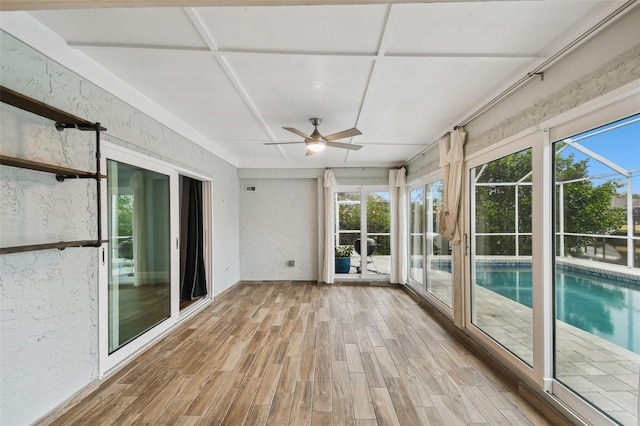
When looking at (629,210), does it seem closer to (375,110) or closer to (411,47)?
(411,47)

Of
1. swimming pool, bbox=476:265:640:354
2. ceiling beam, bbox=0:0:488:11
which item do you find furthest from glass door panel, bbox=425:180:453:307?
ceiling beam, bbox=0:0:488:11

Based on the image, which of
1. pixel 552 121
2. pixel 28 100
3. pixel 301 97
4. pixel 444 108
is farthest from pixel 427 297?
pixel 28 100

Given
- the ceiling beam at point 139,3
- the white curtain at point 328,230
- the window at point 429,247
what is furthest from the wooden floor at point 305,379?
the ceiling beam at point 139,3

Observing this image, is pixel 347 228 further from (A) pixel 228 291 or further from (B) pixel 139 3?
(B) pixel 139 3

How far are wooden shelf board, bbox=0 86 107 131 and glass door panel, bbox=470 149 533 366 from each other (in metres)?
3.34

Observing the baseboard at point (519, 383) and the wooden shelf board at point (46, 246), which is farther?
the baseboard at point (519, 383)

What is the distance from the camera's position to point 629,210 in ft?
5.03

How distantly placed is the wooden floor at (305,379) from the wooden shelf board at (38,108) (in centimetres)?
196

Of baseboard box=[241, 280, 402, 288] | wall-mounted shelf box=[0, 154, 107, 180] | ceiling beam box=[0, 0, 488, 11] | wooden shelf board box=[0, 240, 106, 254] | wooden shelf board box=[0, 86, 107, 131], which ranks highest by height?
ceiling beam box=[0, 0, 488, 11]

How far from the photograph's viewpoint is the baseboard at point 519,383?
5.92 feet

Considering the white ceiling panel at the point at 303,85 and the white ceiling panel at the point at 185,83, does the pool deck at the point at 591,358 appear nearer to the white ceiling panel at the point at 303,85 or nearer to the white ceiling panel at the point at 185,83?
the white ceiling panel at the point at 303,85

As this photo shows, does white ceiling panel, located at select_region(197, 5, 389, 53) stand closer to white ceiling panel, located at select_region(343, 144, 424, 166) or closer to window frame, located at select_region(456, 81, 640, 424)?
window frame, located at select_region(456, 81, 640, 424)

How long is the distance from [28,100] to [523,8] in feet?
9.02

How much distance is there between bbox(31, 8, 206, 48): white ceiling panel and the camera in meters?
1.56
